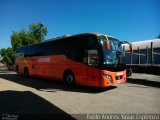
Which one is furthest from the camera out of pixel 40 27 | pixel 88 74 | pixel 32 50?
pixel 40 27

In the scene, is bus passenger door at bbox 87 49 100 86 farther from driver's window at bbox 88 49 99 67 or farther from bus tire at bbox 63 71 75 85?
bus tire at bbox 63 71 75 85

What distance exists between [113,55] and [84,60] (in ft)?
5.48

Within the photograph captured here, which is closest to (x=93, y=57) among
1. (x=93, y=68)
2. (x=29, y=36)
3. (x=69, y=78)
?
(x=93, y=68)

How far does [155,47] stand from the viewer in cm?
2786

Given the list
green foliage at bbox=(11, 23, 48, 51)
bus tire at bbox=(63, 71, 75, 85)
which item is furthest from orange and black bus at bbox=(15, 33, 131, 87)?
green foliage at bbox=(11, 23, 48, 51)

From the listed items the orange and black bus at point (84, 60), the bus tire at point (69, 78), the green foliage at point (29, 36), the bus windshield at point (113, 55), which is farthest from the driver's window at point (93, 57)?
the green foliage at point (29, 36)

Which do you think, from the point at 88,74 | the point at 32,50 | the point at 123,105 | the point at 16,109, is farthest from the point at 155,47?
the point at 16,109

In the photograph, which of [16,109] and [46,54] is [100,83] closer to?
[16,109]

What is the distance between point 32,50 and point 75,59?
7.10 meters

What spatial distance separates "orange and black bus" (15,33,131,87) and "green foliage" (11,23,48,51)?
75.0ft

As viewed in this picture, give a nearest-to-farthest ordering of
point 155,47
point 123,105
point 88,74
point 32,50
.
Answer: point 123,105 < point 88,74 < point 32,50 < point 155,47

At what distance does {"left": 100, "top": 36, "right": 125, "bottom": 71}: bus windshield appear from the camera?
9.48 m

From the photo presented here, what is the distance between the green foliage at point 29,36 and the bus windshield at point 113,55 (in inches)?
1143

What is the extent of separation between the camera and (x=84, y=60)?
10.5 meters
